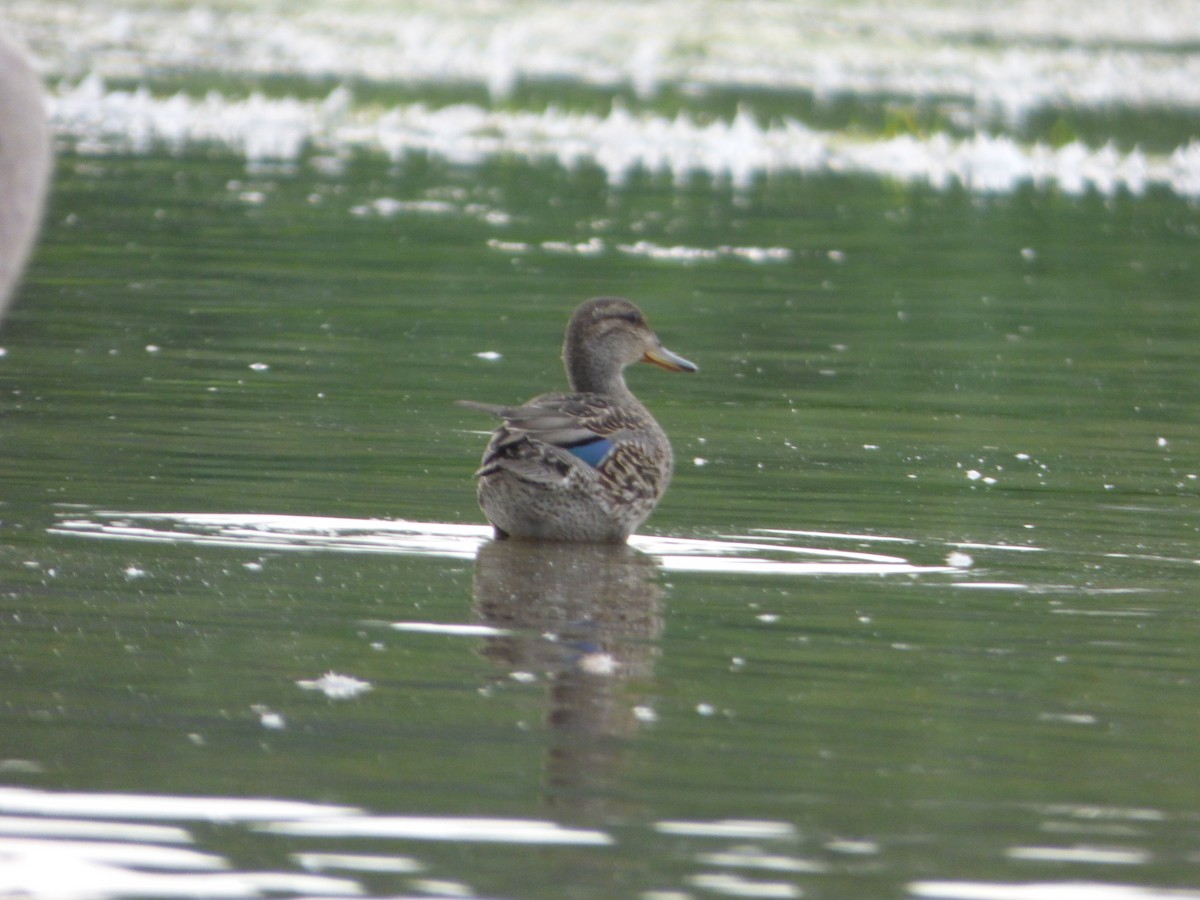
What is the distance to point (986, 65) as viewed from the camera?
4941 cm

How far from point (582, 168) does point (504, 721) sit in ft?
72.4

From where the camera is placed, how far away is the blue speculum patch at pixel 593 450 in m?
8.94

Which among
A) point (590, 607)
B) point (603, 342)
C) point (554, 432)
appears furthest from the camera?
point (603, 342)

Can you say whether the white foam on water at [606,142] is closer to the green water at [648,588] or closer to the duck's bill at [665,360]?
the green water at [648,588]

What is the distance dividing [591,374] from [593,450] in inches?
42.7

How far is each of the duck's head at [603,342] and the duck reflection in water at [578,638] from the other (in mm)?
1144

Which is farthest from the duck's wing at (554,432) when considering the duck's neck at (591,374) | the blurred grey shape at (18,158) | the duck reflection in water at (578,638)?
the blurred grey shape at (18,158)

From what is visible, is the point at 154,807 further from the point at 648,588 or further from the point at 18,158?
the point at 648,588

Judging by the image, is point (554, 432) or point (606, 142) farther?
point (606, 142)

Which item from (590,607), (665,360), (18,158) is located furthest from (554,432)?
(18,158)

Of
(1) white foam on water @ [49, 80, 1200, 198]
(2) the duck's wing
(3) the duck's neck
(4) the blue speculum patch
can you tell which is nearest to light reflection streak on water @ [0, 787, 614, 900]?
(2) the duck's wing

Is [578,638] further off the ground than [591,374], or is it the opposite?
[591,374]

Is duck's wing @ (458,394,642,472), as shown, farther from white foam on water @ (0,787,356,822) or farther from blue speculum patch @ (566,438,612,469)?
white foam on water @ (0,787,356,822)

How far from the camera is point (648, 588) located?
8.14m
